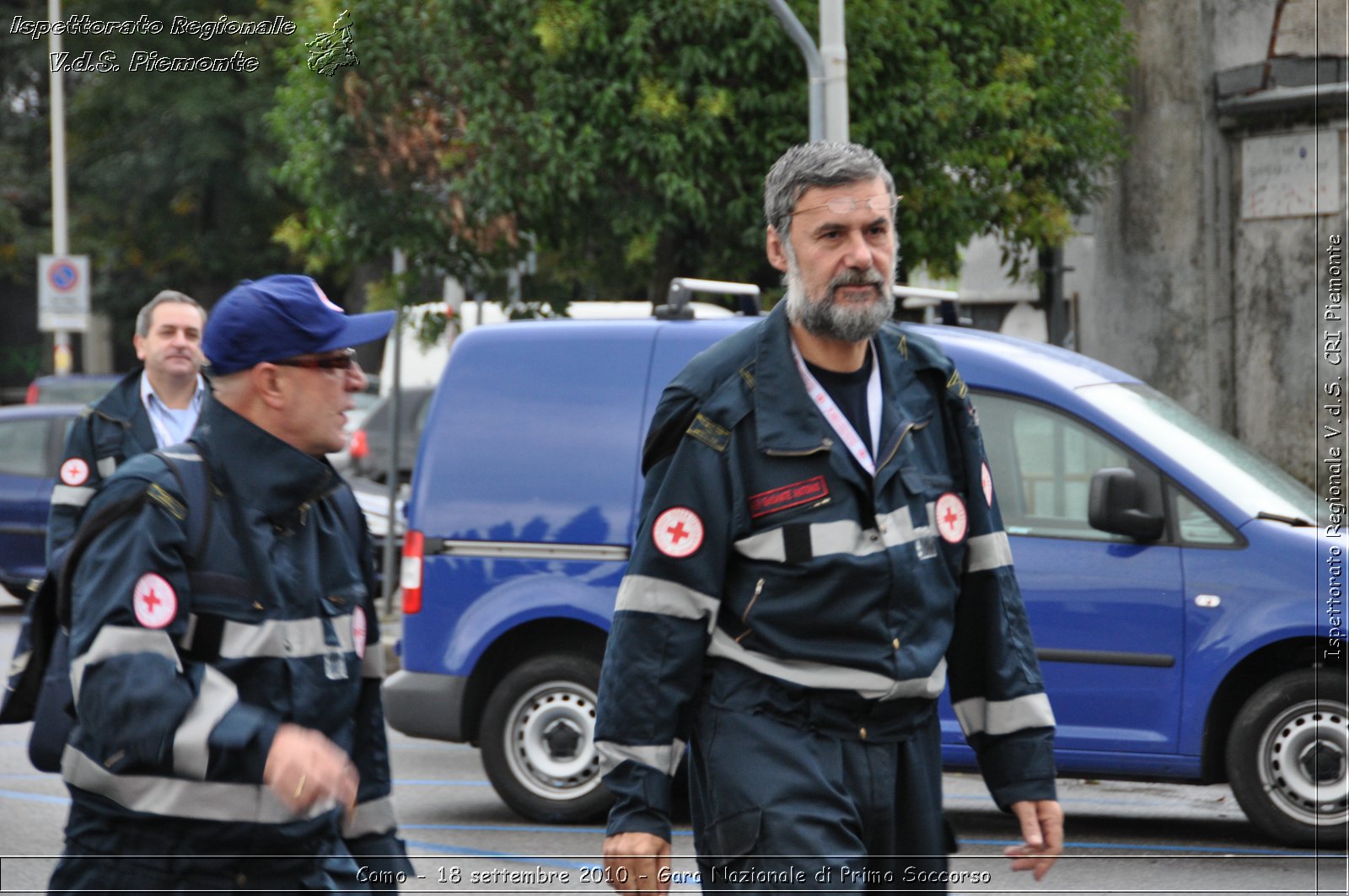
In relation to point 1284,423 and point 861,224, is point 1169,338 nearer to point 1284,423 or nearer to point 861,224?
point 1284,423

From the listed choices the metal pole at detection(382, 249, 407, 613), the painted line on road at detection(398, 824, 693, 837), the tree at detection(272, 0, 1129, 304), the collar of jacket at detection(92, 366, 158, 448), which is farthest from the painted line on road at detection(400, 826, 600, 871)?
the tree at detection(272, 0, 1129, 304)

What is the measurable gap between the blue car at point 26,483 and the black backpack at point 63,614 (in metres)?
11.8

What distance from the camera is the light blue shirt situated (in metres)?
6.06

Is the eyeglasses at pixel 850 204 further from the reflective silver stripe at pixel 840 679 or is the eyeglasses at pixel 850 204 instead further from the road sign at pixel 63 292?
the road sign at pixel 63 292

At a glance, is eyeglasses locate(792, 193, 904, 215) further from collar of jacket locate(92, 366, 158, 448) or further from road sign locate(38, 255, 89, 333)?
road sign locate(38, 255, 89, 333)

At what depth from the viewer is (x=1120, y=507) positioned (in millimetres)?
6586

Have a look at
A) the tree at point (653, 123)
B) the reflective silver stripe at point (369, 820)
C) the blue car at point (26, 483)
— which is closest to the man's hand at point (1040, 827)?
the reflective silver stripe at point (369, 820)

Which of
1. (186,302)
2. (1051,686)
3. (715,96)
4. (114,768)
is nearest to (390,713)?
(186,302)

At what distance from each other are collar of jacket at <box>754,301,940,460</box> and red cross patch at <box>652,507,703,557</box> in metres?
0.18

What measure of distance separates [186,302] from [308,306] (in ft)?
12.8

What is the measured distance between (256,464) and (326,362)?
22cm

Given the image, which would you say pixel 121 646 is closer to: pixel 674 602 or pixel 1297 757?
pixel 674 602

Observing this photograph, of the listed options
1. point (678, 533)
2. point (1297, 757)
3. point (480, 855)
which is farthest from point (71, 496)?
point (1297, 757)

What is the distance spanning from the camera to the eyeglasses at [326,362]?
2908 millimetres
